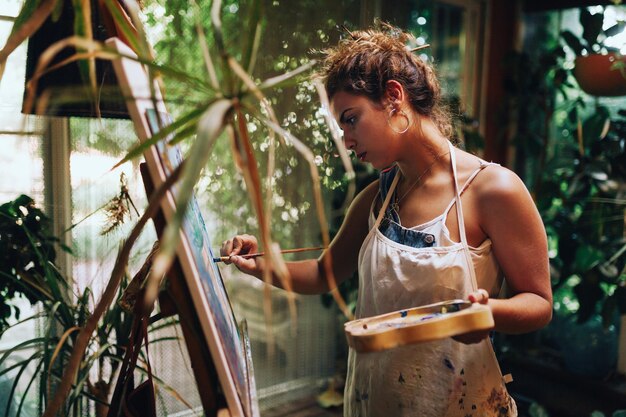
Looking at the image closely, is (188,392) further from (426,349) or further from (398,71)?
(398,71)

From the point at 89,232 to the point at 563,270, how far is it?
2179 mm

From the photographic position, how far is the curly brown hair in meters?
1.14

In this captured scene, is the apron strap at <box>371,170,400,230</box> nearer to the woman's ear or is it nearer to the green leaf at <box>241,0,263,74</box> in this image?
the woman's ear

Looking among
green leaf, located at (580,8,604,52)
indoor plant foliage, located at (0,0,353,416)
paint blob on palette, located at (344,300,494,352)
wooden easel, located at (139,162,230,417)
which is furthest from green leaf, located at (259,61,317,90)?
green leaf, located at (580,8,604,52)

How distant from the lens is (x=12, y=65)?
5.24ft

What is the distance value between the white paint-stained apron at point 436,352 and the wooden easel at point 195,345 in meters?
0.50

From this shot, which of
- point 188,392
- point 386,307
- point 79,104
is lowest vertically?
point 188,392

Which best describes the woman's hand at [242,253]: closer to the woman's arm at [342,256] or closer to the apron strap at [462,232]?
the woman's arm at [342,256]

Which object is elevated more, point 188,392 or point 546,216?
point 546,216

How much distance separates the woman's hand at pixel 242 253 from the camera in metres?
1.17

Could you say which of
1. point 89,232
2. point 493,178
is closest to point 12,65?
point 89,232

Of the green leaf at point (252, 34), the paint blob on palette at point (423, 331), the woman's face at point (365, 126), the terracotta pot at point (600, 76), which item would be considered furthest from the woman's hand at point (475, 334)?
the terracotta pot at point (600, 76)

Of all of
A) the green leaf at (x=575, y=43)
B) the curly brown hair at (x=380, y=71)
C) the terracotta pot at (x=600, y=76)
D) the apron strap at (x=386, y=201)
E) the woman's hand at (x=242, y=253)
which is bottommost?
the woman's hand at (x=242, y=253)

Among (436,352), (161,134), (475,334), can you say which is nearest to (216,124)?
(161,134)
